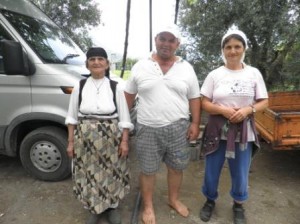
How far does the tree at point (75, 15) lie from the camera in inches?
430

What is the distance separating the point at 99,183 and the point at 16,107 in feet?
5.37

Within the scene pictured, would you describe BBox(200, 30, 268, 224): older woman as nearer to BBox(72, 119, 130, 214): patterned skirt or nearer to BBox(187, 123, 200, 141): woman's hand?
BBox(187, 123, 200, 141): woman's hand

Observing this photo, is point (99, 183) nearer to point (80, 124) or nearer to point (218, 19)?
point (80, 124)

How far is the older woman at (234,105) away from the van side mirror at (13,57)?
6.59 ft

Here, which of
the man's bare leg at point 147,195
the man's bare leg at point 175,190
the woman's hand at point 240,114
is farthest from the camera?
the man's bare leg at point 175,190

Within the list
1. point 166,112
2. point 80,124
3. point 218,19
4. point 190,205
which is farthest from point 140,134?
point 218,19

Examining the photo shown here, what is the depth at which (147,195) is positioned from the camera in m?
3.36

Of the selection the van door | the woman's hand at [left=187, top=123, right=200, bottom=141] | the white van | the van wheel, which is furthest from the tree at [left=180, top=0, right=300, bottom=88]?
the woman's hand at [left=187, top=123, right=200, bottom=141]

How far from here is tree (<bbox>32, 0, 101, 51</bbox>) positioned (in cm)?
1092

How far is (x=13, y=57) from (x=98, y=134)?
4.61 ft

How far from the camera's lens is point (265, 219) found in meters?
3.44

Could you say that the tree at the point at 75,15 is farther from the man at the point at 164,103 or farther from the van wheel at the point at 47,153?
the man at the point at 164,103

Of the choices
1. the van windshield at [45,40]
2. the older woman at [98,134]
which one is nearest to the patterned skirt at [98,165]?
the older woman at [98,134]

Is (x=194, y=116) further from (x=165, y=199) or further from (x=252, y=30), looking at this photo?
(x=252, y=30)
